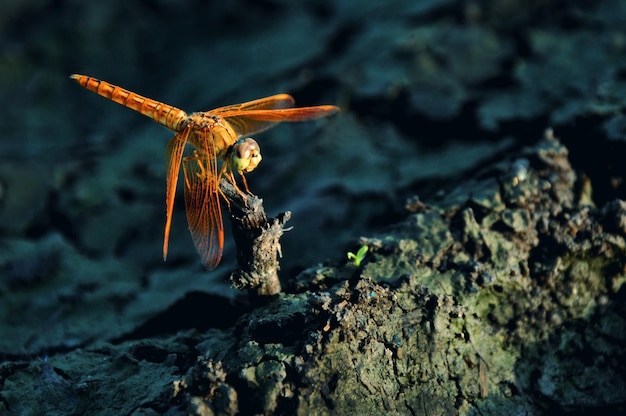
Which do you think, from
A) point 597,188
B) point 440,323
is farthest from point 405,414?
point 597,188

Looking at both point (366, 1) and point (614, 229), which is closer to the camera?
point (614, 229)

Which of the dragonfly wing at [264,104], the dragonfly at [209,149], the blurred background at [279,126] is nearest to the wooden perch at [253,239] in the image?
the dragonfly at [209,149]

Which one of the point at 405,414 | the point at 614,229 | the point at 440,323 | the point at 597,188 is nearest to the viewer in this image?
the point at 405,414

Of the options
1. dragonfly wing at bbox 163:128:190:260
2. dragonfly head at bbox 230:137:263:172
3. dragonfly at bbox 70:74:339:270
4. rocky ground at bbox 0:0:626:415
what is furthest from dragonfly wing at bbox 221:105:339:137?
rocky ground at bbox 0:0:626:415

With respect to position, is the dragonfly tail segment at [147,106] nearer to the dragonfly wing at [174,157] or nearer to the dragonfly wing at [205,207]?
the dragonfly wing at [174,157]

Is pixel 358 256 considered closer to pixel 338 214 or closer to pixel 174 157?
pixel 338 214

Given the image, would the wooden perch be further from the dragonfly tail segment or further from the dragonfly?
the dragonfly tail segment

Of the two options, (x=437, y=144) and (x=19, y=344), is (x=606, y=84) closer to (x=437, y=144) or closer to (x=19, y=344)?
(x=437, y=144)
